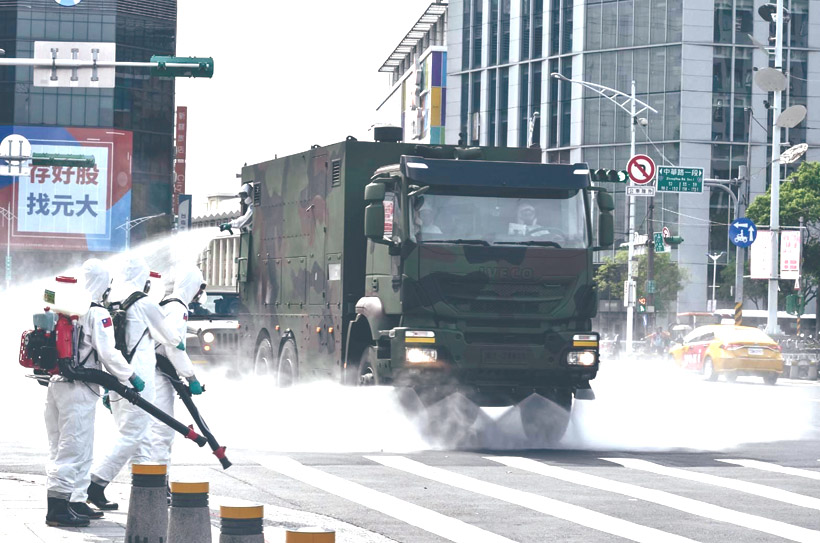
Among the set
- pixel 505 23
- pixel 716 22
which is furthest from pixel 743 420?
pixel 505 23

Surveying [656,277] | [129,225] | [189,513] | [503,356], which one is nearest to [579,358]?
[503,356]

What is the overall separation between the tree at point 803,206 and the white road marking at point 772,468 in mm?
50335

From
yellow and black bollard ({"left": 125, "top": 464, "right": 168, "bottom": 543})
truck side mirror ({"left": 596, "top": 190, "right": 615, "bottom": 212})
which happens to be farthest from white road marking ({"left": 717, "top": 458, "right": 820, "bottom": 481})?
yellow and black bollard ({"left": 125, "top": 464, "right": 168, "bottom": 543})

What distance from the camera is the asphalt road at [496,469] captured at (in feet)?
33.9

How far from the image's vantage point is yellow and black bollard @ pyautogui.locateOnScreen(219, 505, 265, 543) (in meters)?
5.99

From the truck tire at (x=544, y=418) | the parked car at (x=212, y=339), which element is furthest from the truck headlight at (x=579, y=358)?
the parked car at (x=212, y=339)

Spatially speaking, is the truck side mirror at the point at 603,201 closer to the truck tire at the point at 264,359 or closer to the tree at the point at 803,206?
the truck tire at the point at 264,359

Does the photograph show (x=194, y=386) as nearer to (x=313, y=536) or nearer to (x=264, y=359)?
(x=313, y=536)

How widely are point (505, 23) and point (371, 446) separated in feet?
275

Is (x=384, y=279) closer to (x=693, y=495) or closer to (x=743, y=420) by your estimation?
(x=693, y=495)

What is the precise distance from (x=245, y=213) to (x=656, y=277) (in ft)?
211

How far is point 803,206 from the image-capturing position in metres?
65.6

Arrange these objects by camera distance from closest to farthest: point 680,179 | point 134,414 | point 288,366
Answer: point 134,414, point 288,366, point 680,179

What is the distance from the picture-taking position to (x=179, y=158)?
103 meters
